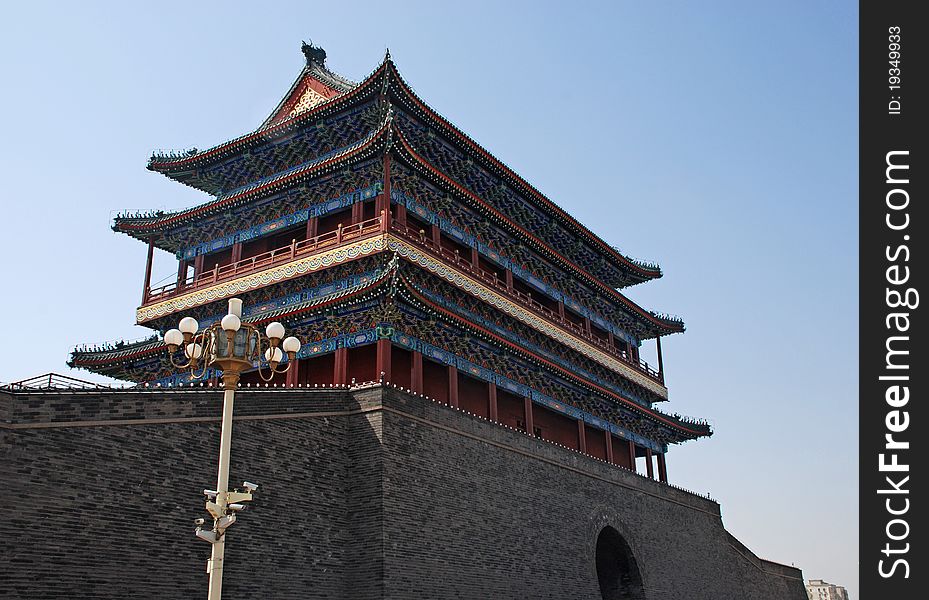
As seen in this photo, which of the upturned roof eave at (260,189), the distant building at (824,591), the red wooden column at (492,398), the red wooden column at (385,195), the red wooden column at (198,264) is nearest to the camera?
the red wooden column at (385,195)

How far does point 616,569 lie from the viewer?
24.5 meters

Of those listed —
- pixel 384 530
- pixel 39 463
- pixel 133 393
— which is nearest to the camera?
pixel 39 463

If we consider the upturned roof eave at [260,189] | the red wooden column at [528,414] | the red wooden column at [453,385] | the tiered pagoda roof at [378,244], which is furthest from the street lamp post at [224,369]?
the red wooden column at [528,414]

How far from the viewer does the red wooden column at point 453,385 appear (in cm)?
2031

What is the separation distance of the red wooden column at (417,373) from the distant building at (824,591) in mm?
127703

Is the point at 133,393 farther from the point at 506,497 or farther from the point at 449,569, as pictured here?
the point at 506,497

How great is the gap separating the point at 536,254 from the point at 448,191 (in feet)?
18.4

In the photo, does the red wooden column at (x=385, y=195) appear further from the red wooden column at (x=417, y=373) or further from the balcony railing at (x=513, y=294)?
the red wooden column at (x=417, y=373)

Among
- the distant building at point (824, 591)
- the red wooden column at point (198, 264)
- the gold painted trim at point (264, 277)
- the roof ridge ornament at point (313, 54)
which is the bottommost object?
the distant building at point (824, 591)

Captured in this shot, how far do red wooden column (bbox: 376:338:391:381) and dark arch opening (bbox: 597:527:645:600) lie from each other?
354 inches

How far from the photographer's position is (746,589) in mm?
31188

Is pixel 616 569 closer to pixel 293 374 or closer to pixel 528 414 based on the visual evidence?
pixel 528 414

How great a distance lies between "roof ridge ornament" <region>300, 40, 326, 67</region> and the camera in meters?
26.5
